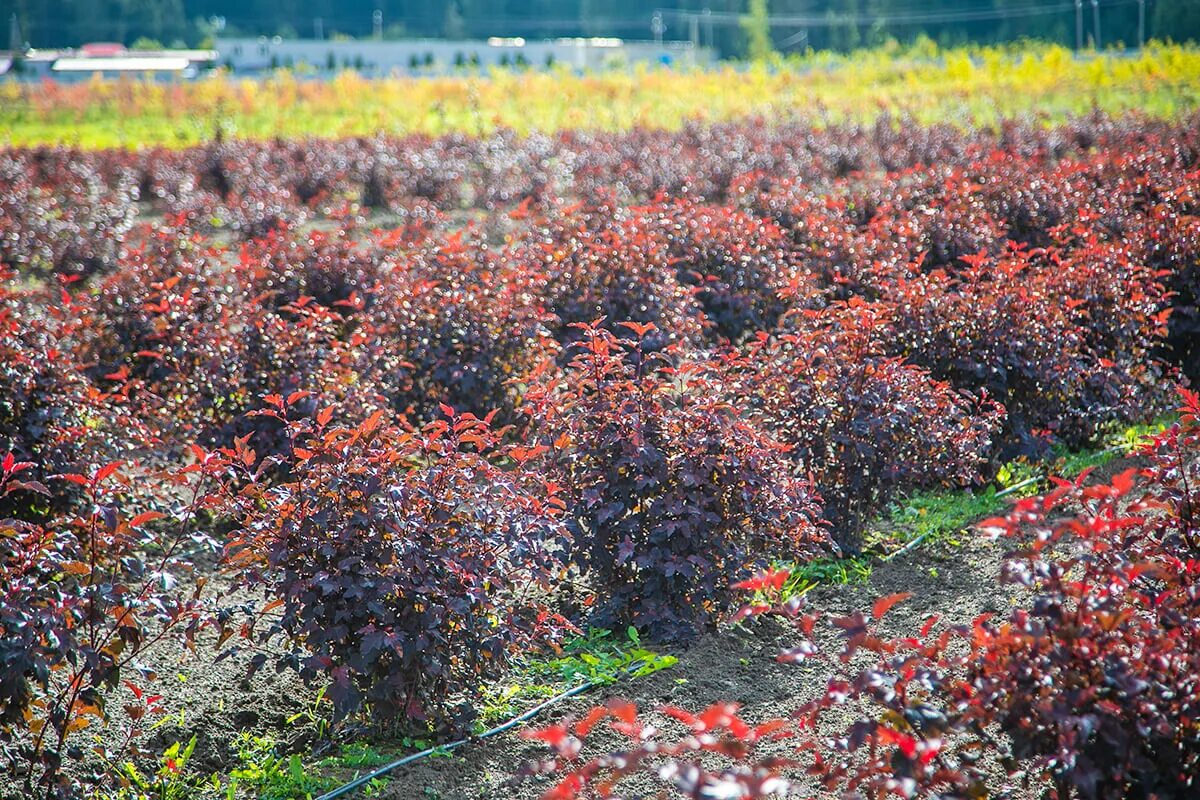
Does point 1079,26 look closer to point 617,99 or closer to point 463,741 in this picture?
point 617,99

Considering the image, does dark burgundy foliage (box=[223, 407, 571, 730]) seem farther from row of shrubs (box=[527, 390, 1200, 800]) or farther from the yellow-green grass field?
the yellow-green grass field

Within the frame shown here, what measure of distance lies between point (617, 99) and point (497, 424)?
71.6 feet

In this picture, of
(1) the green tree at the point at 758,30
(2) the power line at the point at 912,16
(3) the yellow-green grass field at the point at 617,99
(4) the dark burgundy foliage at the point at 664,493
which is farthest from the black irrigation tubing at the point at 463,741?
(1) the green tree at the point at 758,30

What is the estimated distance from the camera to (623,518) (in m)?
3.53

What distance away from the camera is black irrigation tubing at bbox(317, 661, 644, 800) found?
9.30 feet

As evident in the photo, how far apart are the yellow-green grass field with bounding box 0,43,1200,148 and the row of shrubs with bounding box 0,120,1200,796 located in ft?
42.4

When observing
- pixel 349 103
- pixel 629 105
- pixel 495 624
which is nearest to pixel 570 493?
pixel 495 624

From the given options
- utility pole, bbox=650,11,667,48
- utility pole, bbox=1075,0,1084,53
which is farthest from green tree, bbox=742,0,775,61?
utility pole, bbox=1075,0,1084,53

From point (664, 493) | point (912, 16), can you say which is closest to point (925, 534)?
point (664, 493)

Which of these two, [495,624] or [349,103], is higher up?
[349,103]

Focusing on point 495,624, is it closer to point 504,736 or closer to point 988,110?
point 504,736

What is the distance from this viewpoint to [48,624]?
7.87 feet

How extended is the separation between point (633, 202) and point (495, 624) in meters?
8.42

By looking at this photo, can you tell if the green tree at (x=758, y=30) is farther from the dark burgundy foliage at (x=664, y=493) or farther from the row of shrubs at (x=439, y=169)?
the dark burgundy foliage at (x=664, y=493)
